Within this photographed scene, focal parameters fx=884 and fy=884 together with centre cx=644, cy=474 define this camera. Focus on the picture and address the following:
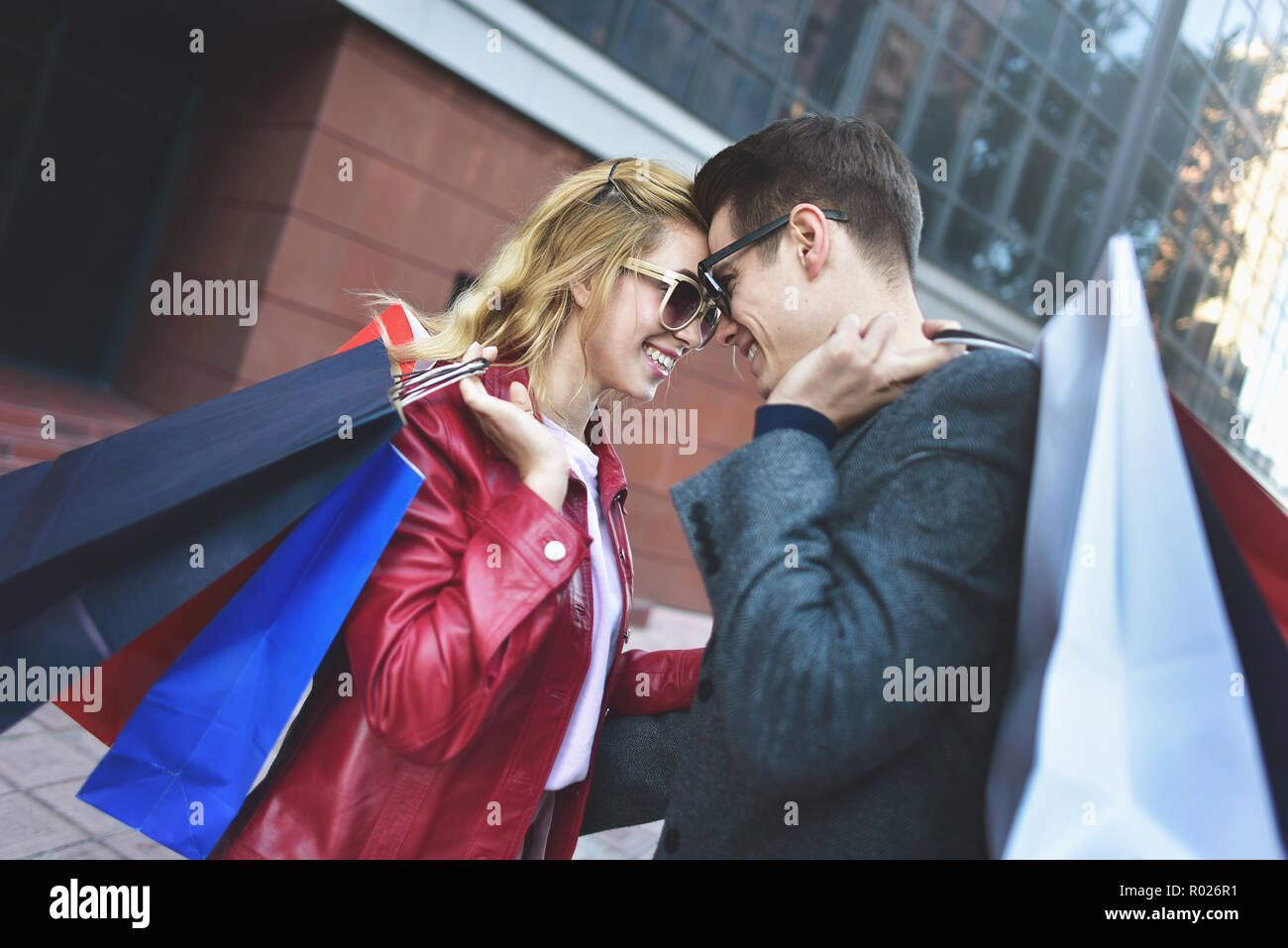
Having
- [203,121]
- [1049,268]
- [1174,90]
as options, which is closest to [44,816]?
[203,121]

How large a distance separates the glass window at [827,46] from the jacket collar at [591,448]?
1015cm

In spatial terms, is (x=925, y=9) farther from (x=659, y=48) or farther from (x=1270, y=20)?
(x=1270, y=20)

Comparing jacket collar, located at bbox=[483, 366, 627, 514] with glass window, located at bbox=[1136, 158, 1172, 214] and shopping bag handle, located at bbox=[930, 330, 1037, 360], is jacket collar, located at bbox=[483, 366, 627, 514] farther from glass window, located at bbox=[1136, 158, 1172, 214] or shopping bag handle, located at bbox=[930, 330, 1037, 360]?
glass window, located at bbox=[1136, 158, 1172, 214]

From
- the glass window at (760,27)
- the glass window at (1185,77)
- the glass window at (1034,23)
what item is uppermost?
the glass window at (1185,77)

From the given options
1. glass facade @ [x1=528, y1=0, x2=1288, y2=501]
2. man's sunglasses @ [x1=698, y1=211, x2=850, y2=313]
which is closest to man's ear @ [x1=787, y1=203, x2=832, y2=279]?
man's sunglasses @ [x1=698, y1=211, x2=850, y2=313]

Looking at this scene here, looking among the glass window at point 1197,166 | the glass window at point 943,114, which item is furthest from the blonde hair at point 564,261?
the glass window at point 1197,166

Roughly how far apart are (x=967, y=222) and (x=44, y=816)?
1356 centimetres

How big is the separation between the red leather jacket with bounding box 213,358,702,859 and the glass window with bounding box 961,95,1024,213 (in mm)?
13463

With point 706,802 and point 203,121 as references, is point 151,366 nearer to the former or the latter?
point 203,121

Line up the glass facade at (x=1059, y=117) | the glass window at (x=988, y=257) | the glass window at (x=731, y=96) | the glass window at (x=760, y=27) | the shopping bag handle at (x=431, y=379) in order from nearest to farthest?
the shopping bag handle at (x=431, y=379), the glass window at (x=731, y=96), the glass window at (x=760, y=27), the glass facade at (x=1059, y=117), the glass window at (x=988, y=257)

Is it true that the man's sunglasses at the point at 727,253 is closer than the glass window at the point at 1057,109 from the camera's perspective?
Yes

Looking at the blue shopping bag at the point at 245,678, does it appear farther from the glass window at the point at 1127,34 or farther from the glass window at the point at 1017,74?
the glass window at the point at 1127,34

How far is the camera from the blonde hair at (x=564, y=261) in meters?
2.27
